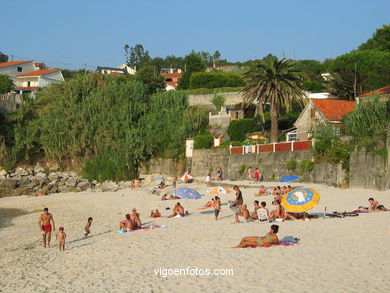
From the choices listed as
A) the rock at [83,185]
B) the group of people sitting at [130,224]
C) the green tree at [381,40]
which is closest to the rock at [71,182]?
the rock at [83,185]

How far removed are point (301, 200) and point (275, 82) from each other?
21.3 m

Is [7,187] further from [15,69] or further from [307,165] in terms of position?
[15,69]

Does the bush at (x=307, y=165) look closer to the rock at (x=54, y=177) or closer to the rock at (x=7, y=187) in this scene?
the rock at (x=7, y=187)

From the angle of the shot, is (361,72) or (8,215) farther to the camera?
(361,72)

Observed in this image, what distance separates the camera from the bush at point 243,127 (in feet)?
140

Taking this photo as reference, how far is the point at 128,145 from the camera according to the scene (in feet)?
147

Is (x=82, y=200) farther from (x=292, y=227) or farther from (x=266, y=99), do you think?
(x=292, y=227)

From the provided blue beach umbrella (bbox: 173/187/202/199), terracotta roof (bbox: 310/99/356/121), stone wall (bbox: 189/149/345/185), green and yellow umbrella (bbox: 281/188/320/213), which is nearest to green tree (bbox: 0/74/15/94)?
stone wall (bbox: 189/149/345/185)

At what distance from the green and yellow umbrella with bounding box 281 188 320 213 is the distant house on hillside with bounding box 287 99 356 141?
2103 cm

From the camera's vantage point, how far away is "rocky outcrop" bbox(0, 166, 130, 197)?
38.6 metres

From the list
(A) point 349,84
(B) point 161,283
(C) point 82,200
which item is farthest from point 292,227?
(A) point 349,84

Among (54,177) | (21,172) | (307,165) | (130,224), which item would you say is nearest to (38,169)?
(21,172)

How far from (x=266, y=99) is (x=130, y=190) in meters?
11.8

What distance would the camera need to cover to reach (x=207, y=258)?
38.9 ft
